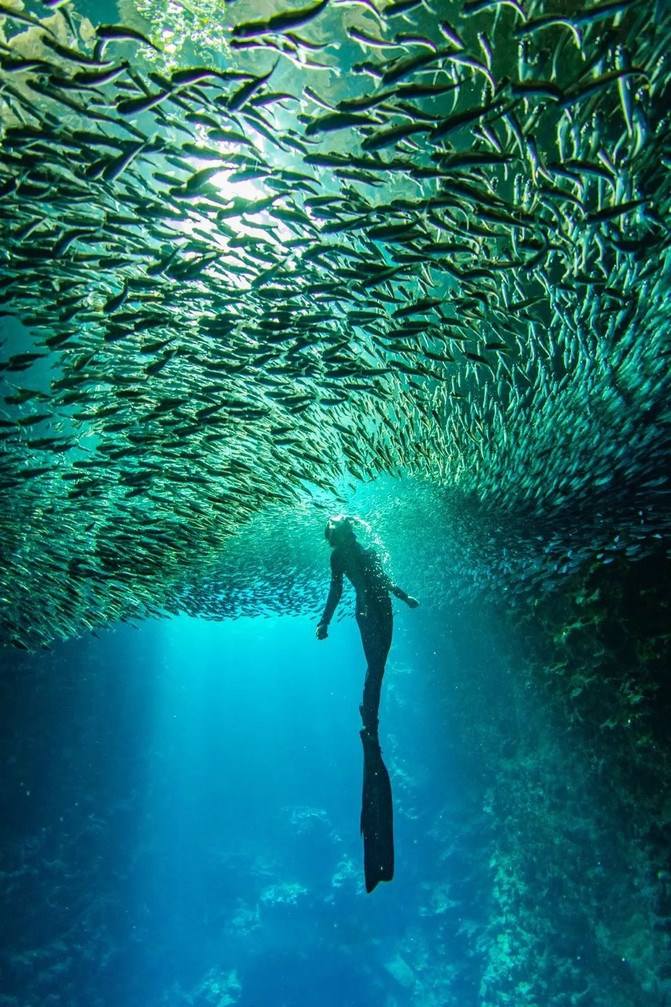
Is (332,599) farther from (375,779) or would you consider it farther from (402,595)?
(375,779)

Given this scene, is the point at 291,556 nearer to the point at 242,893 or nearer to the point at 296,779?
the point at 242,893

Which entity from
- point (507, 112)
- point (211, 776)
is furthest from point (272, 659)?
point (507, 112)

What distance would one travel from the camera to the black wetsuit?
658cm

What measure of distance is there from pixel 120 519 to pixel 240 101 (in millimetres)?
5895

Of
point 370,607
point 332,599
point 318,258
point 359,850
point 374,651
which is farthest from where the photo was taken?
point 359,850

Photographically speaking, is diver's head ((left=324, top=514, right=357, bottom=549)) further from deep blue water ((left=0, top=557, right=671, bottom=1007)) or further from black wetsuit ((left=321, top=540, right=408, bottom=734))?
deep blue water ((left=0, top=557, right=671, bottom=1007))

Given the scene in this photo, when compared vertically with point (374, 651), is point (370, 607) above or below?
above

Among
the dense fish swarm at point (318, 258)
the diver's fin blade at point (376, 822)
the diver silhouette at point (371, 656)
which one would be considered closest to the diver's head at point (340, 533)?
the diver silhouette at point (371, 656)

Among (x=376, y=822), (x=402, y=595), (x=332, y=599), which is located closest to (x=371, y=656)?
(x=332, y=599)

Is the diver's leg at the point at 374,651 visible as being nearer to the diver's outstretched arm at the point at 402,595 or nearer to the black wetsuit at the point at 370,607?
the black wetsuit at the point at 370,607

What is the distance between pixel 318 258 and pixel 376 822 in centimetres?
611

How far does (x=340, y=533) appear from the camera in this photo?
7.84 metres

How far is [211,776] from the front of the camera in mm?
42594

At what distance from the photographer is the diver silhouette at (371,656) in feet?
19.5
